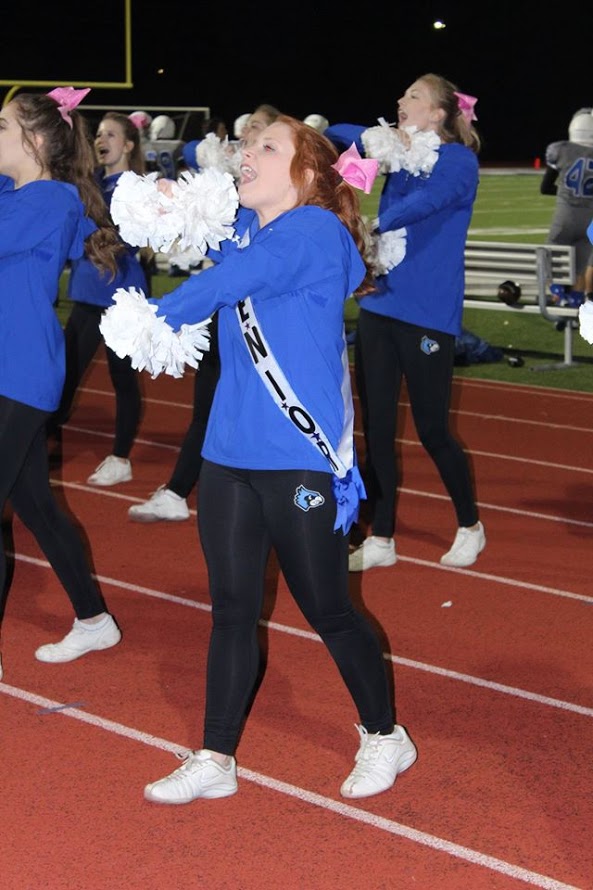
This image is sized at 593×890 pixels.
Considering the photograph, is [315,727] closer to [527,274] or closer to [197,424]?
[197,424]

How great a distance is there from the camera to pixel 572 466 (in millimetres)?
7793

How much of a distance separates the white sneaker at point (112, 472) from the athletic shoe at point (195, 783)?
380 cm

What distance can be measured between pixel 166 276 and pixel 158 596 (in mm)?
13495

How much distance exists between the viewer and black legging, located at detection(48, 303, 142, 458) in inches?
283

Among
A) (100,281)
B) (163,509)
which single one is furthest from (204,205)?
(100,281)

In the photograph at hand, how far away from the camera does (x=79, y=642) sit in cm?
461

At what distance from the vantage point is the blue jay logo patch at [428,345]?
534 cm

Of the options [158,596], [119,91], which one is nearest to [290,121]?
[158,596]

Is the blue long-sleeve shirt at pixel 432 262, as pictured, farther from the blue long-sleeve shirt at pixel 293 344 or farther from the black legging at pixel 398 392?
the blue long-sleeve shirt at pixel 293 344

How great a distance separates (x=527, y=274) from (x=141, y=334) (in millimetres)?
10474

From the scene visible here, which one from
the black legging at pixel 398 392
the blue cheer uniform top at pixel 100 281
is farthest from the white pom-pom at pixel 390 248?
the blue cheer uniform top at pixel 100 281

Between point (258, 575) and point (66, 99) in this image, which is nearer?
point (258, 575)

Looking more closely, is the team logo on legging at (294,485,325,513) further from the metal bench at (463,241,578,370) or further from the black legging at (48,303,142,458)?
the metal bench at (463,241,578,370)

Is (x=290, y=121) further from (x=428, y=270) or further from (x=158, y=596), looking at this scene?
(x=158, y=596)
